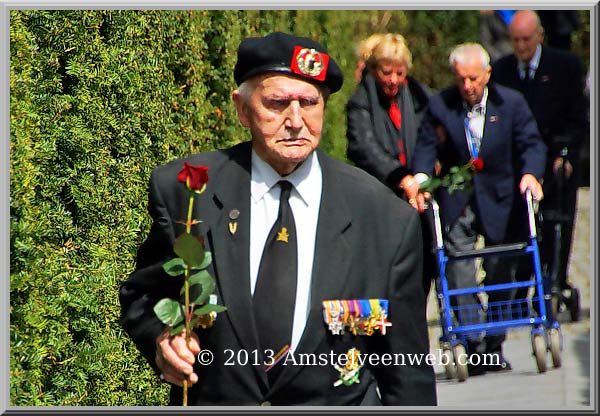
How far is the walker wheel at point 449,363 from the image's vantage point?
806cm

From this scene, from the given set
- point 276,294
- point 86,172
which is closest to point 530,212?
point 86,172

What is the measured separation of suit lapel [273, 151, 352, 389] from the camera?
4.46 meters

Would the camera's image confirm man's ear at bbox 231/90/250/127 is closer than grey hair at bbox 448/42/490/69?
Yes

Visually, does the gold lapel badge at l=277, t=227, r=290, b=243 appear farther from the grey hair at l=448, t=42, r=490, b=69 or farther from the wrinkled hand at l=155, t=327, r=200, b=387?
the grey hair at l=448, t=42, r=490, b=69

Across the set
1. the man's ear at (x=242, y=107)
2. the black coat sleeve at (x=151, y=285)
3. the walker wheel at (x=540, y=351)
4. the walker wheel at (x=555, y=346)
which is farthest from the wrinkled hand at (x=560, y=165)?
the black coat sleeve at (x=151, y=285)

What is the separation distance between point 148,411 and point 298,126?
1.13 meters

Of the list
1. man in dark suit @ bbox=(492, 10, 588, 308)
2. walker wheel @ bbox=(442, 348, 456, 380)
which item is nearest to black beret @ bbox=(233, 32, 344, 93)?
walker wheel @ bbox=(442, 348, 456, 380)

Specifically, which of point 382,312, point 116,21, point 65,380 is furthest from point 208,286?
point 116,21

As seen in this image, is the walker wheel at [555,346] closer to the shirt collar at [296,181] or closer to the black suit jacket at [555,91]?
the black suit jacket at [555,91]

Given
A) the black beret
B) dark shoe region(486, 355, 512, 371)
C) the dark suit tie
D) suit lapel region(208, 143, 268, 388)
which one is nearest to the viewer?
suit lapel region(208, 143, 268, 388)

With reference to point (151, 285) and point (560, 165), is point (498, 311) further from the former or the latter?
point (151, 285)

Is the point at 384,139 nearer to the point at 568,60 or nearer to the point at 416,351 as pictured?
the point at 568,60

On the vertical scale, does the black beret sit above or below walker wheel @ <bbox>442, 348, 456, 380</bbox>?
above

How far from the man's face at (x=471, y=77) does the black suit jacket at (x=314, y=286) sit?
4.19 m
